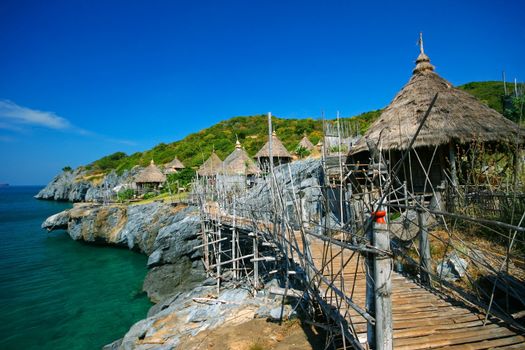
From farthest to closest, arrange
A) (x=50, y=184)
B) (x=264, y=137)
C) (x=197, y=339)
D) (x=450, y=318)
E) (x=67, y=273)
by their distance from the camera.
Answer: (x=50, y=184), (x=264, y=137), (x=67, y=273), (x=197, y=339), (x=450, y=318)

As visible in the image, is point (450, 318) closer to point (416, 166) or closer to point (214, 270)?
point (416, 166)

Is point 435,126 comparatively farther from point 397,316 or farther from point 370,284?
point 370,284

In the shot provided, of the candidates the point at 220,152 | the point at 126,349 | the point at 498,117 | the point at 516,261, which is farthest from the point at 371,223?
the point at 220,152

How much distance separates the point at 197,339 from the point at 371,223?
455 cm

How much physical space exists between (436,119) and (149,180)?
23.6 m

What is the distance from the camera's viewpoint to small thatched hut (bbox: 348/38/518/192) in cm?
826

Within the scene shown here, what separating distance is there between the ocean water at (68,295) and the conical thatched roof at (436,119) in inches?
411

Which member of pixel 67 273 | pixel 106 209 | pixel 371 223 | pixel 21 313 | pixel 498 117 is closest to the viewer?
pixel 371 223

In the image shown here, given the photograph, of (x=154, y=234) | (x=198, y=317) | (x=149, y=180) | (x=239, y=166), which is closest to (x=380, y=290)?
(x=198, y=317)

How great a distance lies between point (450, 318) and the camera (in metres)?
3.38

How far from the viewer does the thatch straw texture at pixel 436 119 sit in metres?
8.27

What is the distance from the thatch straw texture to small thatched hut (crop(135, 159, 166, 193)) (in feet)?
67.4

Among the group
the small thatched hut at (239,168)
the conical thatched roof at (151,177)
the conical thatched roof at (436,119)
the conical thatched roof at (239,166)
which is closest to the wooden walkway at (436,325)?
the conical thatched roof at (436,119)

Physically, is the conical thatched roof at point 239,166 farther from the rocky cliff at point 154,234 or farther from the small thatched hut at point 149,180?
the small thatched hut at point 149,180
